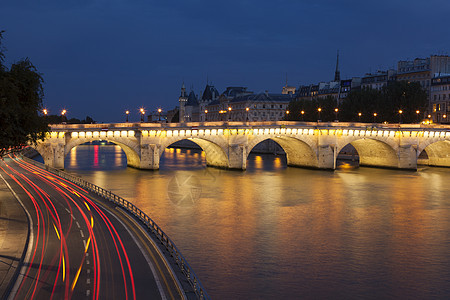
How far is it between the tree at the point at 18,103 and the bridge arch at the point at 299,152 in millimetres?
51611

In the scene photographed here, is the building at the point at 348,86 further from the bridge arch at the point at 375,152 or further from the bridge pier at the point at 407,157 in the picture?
the bridge pier at the point at 407,157

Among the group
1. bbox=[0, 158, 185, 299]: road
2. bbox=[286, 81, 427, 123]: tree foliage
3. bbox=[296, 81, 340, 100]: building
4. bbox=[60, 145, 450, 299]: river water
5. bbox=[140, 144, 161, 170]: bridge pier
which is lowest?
bbox=[60, 145, 450, 299]: river water

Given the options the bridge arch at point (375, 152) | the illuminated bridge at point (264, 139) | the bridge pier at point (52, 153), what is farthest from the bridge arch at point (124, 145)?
the bridge arch at point (375, 152)

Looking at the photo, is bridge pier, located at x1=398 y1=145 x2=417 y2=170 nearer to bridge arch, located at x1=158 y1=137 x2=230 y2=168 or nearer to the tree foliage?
the tree foliage

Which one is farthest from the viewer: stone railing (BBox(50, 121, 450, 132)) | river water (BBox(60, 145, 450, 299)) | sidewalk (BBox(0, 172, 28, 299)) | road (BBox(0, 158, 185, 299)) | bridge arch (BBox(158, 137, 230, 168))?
bridge arch (BBox(158, 137, 230, 168))

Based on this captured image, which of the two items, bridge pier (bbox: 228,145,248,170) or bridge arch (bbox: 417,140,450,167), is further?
bridge arch (bbox: 417,140,450,167)

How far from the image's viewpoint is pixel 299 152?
278 ft

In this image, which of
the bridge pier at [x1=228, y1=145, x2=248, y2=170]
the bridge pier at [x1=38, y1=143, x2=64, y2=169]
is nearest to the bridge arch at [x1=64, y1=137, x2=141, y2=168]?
the bridge pier at [x1=38, y1=143, x2=64, y2=169]

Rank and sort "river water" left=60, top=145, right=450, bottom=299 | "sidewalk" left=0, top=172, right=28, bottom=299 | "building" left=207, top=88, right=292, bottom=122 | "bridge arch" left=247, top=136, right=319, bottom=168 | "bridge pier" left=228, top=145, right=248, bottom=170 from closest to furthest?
"sidewalk" left=0, top=172, right=28, bottom=299 < "river water" left=60, top=145, right=450, bottom=299 < "bridge pier" left=228, top=145, right=248, bottom=170 < "bridge arch" left=247, top=136, right=319, bottom=168 < "building" left=207, top=88, right=292, bottom=122

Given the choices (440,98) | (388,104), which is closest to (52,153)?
(388,104)

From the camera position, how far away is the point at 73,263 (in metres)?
22.0

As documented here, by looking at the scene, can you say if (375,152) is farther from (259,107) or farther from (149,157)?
(259,107)

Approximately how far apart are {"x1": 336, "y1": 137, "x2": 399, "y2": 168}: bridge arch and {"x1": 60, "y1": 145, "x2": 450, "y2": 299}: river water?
17780mm

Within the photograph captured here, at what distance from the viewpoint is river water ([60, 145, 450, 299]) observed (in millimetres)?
24266
